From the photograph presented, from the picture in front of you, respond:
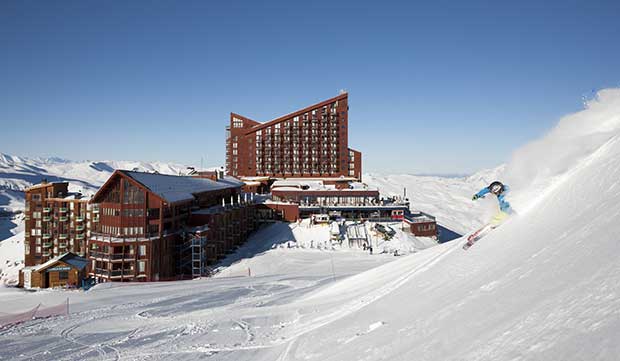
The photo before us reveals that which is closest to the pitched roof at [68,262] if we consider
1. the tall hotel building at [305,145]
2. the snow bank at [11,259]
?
the snow bank at [11,259]

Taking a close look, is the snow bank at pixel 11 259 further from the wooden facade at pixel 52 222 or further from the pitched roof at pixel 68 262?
the pitched roof at pixel 68 262

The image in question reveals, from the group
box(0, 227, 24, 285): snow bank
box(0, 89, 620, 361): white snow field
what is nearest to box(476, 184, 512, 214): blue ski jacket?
box(0, 89, 620, 361): white snow field

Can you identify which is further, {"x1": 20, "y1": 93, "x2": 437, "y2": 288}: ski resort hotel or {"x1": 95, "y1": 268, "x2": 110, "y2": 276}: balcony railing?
{"x1": 20, "y1": 93, "x2": 437, "y2": 288}: ski resort hotel

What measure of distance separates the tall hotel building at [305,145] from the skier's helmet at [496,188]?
73.9 m

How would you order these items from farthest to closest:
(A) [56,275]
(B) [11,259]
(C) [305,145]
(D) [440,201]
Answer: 1. (D) [440,201]
2. (C) [305,145]
3. (B) [11,259]
4. (A) [56,275]

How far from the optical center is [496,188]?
1439cm

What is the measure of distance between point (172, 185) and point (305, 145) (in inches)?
1813

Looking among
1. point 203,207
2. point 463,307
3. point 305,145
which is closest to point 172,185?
point 203,207

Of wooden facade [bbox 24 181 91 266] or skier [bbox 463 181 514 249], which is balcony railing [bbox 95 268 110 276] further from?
skier [bbox 463 181 514 249]

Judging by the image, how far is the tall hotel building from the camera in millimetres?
87688

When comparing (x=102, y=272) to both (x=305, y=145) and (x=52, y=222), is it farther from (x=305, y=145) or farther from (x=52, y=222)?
(x=305, y=145)

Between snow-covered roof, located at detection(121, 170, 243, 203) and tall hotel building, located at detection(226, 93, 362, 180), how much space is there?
32739 millimetres

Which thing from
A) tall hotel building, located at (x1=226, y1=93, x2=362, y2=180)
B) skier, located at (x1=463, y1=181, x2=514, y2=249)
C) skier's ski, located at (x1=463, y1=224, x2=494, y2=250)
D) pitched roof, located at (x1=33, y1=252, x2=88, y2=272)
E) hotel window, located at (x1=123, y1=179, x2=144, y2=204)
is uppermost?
tall hotel building, located at (x1=226, y1=93, x2=362, y2=180)

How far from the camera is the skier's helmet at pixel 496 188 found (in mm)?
14367
